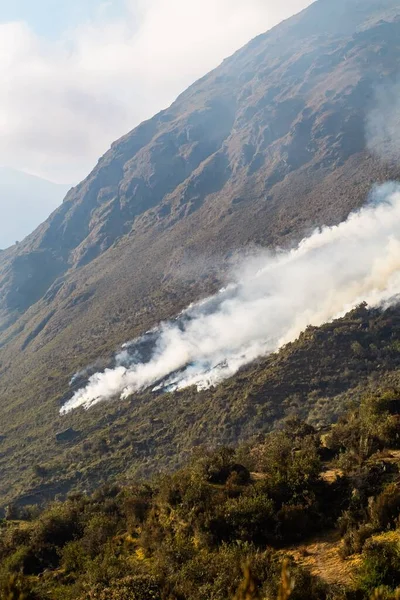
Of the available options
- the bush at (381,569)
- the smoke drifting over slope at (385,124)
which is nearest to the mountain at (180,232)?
the smoke drifting over slope at (385,124)

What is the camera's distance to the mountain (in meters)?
83.0

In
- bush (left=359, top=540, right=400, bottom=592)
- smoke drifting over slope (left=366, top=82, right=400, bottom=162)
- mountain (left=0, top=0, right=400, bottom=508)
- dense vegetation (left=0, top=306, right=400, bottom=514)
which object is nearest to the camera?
bush (left=359, top=540, right=400, bottom=592)

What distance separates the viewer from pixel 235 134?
183 m

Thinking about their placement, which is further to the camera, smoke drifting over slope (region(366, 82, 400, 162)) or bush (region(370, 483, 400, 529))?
smoke drifting over slope (region(366, 82, 400, 162))

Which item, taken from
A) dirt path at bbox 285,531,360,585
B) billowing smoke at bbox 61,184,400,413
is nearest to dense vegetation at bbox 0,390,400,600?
dirt path at bbox 285,531,360,585

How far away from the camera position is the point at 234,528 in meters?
14.3

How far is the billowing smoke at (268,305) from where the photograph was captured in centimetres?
8044

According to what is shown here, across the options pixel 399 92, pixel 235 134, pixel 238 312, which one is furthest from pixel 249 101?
pixel 238 312

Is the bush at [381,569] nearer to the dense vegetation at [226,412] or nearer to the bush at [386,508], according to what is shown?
the bush at [386,508]

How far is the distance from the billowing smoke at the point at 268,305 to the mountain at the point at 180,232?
16.7 feet

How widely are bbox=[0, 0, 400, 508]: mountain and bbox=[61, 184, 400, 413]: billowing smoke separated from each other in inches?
201

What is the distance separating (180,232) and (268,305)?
182 feet

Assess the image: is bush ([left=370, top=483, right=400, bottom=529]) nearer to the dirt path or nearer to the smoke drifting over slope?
the dirt path

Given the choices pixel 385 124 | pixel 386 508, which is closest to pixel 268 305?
pixel 385 124
